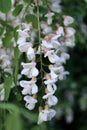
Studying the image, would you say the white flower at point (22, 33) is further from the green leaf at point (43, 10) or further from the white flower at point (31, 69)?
the green leaf at point (43, 10)

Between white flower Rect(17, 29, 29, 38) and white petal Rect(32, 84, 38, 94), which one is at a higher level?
white flower Rect(17, 29, 29, 38)

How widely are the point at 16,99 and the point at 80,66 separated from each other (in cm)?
242

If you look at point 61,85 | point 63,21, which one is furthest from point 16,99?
point 61,85

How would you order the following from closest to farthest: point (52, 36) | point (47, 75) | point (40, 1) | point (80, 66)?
point (47, 75) → point (52, 36) → point (40, 1) → point (80, 66)

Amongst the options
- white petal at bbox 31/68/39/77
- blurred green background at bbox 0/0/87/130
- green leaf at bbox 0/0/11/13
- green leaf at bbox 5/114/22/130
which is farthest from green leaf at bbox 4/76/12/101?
blurred green background at bbox 0/0/87/130

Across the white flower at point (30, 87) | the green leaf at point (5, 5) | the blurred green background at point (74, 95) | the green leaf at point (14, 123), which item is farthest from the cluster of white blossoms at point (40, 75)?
the blurred green background at point (74, 95)

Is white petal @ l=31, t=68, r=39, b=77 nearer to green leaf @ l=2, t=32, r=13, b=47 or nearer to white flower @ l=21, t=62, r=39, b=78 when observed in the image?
white flower @ l=21, t=62, r=39, b=78

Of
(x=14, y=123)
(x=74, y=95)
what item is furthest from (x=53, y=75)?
(x=74, y=95)

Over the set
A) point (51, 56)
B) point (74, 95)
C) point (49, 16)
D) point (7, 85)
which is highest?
point (49, 16)

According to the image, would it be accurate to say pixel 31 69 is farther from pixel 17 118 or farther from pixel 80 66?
pixel 80 66

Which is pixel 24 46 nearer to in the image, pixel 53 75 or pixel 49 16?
pixel 53 75

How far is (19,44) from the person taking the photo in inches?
59.7

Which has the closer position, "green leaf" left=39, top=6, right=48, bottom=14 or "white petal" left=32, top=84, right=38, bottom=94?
"white petal" left=32, top=84, right=38, bottom=94

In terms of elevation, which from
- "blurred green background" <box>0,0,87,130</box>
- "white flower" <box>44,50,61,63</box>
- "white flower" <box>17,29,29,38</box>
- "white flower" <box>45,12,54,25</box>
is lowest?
"blurred green background" <box>0,0,87,130</box>
